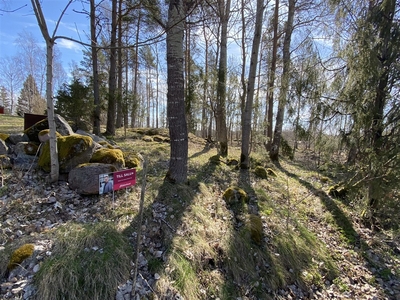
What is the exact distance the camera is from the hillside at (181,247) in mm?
2041

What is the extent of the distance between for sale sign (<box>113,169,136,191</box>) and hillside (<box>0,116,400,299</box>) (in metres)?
0.44

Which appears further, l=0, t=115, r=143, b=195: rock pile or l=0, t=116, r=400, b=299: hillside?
l=0, t=115, r=143, b=195: rock pile

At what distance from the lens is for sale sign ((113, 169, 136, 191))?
9.11 feet

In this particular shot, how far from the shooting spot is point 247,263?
2.85 m

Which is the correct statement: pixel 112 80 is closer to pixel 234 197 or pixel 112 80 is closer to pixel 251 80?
pixel 251 80

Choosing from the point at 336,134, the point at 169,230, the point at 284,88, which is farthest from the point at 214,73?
the point at 169,230

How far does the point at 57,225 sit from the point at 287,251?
10.8 ft

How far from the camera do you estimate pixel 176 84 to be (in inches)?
143

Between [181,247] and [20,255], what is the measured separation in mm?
1670

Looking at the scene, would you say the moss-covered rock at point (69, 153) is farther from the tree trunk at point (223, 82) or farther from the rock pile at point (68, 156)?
the tree trunk at point (223, 82)

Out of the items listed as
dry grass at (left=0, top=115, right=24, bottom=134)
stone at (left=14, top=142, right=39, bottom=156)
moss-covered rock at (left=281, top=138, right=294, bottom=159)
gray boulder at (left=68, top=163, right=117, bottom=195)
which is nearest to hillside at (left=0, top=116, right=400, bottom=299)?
gray boulder at (left=68, top=163, right=117, bottom=195)

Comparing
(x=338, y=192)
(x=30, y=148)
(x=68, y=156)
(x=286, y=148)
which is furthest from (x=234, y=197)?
(x=286, y=148)

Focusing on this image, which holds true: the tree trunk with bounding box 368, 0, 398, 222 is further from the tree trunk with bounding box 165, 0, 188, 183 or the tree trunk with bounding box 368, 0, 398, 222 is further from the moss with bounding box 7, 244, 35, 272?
the moss with bounding box 7, 244, 35, 272

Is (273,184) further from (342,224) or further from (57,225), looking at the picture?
(57,225)
